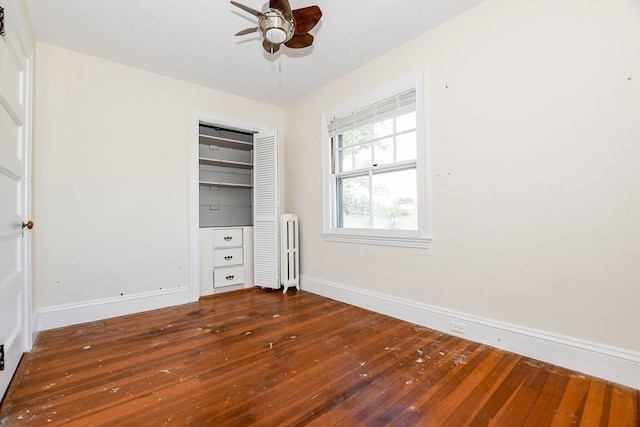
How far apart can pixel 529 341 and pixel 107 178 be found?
12.8 ft

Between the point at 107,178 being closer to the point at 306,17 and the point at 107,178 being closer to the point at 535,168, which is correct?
the point at 306,17

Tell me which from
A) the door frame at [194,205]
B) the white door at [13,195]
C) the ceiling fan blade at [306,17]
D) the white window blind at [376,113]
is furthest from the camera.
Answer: the door frame at [194,205]

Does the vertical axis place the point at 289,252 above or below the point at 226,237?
below

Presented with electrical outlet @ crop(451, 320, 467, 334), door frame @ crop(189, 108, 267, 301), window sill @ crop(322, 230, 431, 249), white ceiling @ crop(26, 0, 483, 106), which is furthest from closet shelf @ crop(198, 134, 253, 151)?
electrical outlet @ crop(451, 320, 467, 334)

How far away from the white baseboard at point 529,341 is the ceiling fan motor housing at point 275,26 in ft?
7.80

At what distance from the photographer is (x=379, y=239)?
9.51ft

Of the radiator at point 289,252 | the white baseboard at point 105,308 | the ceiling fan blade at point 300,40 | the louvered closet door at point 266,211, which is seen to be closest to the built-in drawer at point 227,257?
the louvered closet door at point 266,211

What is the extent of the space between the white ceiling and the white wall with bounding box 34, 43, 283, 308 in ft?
0.88

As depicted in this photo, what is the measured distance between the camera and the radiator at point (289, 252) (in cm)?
372

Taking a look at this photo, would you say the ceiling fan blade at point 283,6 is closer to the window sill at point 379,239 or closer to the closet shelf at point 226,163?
the window sill at point 379,239

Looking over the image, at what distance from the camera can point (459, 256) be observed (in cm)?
231

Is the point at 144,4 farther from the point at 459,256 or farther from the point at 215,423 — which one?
the point at 459,256

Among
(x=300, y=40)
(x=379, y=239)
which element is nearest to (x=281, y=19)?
(x=300, y=40)

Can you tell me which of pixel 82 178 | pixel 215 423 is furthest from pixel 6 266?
pixel 215 423
